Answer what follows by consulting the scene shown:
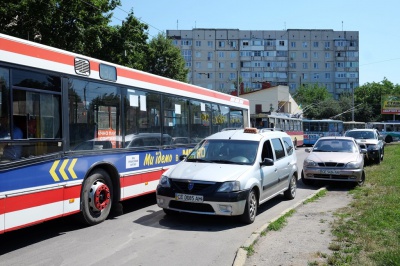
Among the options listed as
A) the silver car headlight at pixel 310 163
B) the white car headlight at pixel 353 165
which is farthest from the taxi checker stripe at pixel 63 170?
the white car headlight at pixel 353 165

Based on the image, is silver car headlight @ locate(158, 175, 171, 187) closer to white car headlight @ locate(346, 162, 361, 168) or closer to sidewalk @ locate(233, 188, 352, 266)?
sidewalk @ locate(233, 188, 352, 266)

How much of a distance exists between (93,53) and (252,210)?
16.4m

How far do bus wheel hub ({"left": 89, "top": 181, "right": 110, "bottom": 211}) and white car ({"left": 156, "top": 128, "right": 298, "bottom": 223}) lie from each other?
978 millimetres

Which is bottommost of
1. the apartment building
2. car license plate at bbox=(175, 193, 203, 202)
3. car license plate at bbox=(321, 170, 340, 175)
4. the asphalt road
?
the asphalt road

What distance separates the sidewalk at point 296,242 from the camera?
5.45 metres

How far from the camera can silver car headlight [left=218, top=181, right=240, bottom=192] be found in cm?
725

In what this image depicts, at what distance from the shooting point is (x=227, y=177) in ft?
24.3

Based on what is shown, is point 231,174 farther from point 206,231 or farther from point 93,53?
point 93,53

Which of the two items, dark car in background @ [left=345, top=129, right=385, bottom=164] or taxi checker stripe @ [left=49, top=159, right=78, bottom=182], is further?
dark car in background @ [left=345, top=129, right=385, bottom=164]

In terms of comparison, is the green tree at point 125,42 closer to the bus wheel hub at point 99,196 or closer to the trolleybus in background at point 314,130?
the bus wheel hub at point 99,196

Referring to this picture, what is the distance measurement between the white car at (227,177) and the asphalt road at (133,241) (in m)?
0.38

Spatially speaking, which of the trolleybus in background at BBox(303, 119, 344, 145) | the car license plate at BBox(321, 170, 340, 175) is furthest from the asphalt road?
the trolleybus in background at BBox(303, 119, 344, 145)

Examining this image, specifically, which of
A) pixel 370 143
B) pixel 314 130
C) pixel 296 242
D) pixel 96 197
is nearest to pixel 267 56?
pixel 314 130

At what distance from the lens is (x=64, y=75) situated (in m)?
6.84
